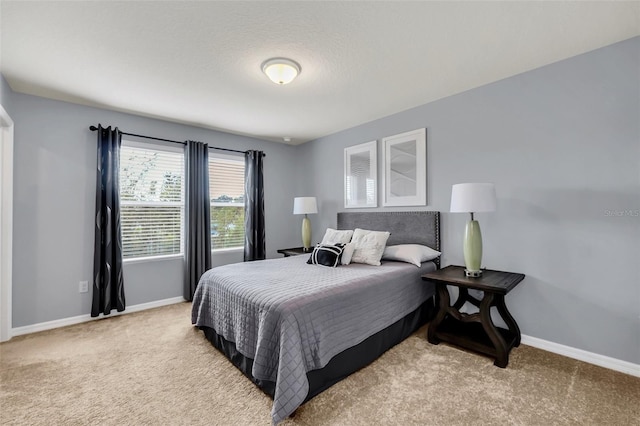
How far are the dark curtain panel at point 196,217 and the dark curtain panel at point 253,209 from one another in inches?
24.2

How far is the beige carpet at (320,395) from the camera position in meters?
1.64

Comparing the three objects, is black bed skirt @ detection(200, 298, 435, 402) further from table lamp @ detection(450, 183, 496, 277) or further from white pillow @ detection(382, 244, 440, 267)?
table lamp @ detection(450, 183, 496, 277)

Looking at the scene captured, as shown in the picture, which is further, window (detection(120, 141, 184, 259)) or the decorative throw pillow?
window (detection(120, 141, 184, 259))

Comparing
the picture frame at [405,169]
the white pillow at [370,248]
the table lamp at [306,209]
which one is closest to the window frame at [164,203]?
the table lamp at [306,209]

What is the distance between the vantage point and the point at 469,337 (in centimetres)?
243

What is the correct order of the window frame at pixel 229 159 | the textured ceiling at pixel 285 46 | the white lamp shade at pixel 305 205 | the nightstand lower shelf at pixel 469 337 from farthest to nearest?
the white lamp shade at pixel 305 205
the window frame at pixel 229 159
the nightstand lower shelf at pixel 469 337
the textured ceiling at pixel 285 46

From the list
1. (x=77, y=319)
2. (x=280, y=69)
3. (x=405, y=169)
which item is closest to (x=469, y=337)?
(x=405, y=169)

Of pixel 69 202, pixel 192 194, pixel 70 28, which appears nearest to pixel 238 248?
pixel 192 194

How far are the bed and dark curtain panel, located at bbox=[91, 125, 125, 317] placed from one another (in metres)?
1.21

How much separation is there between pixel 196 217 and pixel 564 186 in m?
4.07

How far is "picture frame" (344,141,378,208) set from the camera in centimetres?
382

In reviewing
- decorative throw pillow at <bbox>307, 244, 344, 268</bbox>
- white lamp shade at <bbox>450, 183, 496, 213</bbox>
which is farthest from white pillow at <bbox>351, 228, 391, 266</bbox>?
white lamp shade at <bbox>450, 183, 496, 213</bbox>

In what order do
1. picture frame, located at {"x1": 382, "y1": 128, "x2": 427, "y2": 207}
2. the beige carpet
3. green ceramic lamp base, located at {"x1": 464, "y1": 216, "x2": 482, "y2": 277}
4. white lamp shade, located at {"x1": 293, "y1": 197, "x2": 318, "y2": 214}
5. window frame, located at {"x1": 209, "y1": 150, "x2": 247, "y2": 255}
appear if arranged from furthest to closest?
white lamp shade, located at {"x1": 293, "y1": 197, "x2": 318, "y2": 214}, window frame, located at {"x1": 209, "y1": 150, "x2": 247, "y2": 255}, picture frame, located at {"x1": 382, "y1": 128, "x2": 427, "y2": 207}, green ceramic lamp base, located at {"x1": 464, "y1": 216, "x2": 482, "y2": 277}, the beige carpet

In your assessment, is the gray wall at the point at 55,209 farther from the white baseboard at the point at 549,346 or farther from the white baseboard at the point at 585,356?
the white baseboard at the point at 585,356
